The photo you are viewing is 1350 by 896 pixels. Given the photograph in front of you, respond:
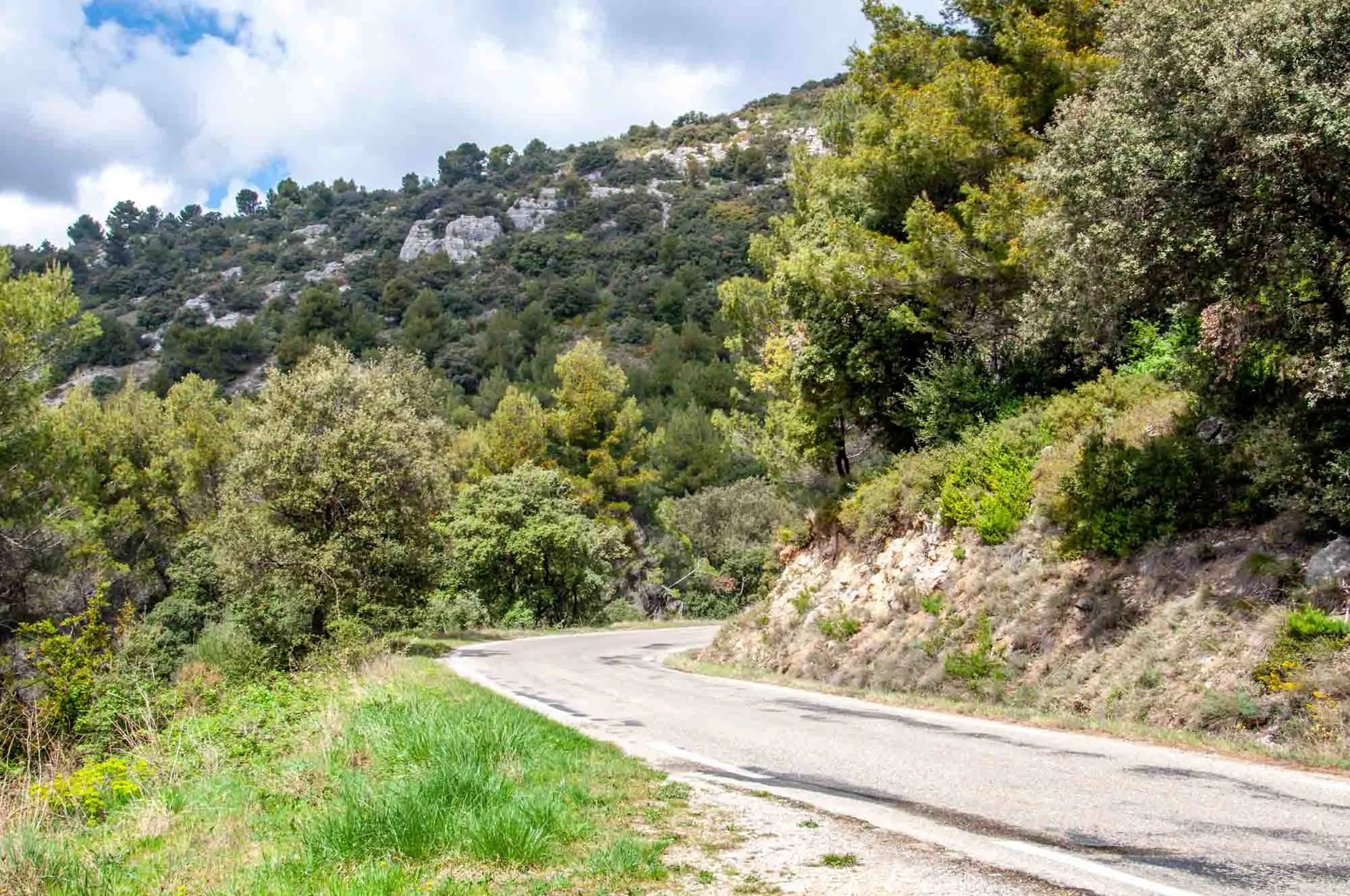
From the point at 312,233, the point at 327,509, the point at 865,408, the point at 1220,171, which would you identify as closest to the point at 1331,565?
the point at 1220,171

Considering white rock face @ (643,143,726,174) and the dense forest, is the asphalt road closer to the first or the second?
the dense forest

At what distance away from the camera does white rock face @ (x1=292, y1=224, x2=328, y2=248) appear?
165 metres

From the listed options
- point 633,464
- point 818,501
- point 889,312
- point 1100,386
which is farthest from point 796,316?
point 633,464

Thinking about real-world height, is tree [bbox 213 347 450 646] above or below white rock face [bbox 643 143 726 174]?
below

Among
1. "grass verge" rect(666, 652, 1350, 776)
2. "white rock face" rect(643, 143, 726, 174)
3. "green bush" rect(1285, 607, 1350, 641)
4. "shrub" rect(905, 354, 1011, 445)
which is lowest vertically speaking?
"grass verge" rect(666, 652, 1350, 776)

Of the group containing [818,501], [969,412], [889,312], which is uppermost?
[889,312]

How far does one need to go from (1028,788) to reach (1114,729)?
12.1 ft

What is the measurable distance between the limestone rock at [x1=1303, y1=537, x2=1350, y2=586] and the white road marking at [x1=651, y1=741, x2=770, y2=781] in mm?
6920

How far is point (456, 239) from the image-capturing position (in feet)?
472

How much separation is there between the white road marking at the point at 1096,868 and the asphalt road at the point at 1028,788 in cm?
1

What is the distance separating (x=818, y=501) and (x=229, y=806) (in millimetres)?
16807

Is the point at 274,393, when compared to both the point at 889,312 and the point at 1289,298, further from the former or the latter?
the point at 1289,298

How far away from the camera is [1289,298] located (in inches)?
389

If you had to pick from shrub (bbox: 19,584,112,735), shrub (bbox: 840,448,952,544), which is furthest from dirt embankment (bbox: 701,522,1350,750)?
shrub (bbox: 19,584,112,735)
